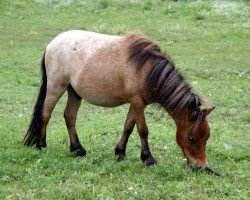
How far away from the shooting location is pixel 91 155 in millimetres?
8656

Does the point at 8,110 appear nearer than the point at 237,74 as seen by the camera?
Yes

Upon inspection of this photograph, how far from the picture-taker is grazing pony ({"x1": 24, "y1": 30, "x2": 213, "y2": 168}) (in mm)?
7609

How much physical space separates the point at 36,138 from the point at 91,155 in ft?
3.35

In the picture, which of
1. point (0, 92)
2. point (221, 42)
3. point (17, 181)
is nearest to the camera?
point (17, 181)

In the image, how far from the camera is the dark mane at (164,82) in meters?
7.63

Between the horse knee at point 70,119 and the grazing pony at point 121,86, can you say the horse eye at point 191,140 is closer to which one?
the grazing pony at point 121,86

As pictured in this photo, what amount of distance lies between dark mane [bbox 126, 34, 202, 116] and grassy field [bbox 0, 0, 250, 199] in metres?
0.85

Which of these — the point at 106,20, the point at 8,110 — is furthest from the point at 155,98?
the point at 106,20

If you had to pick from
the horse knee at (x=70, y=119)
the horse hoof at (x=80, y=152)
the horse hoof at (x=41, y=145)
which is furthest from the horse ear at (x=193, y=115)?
the horse hoof at (x=41, y=145)

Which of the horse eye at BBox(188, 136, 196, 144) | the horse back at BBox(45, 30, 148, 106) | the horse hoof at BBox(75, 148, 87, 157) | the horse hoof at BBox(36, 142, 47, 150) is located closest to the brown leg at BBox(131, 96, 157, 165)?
the horse back at BBox(45, 30, 148, 106)

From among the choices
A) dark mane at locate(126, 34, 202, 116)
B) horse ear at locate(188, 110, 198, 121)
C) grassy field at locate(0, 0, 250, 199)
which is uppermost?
dark mane at locate(126, 34, 202, 116)

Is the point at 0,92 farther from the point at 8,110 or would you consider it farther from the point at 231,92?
the point at 231,92

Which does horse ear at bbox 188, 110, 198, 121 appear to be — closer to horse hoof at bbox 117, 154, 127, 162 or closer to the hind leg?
horse hoof at bbox 117, 154, 127, 162

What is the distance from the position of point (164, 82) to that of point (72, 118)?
198 cm
